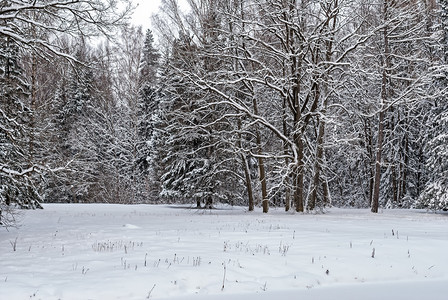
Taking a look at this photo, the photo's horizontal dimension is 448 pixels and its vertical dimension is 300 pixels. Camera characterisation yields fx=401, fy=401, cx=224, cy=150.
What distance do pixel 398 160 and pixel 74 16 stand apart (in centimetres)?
2715

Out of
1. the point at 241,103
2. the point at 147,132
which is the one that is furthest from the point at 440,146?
the point at 147,132

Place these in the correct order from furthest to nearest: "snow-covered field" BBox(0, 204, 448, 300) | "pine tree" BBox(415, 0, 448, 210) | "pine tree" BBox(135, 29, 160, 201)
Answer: "pine tree" BBox(135, 29, 160, 201) < "pine tree" BBox(415, 0, 448, 210) < "snow-covered field" BBox(0, 204, 448, 300)

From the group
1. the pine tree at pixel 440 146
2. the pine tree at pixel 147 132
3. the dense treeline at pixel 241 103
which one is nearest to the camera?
the dense treeline at pixel 241 103

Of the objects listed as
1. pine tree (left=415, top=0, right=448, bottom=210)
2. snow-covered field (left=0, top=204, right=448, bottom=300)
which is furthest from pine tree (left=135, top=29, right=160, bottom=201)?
snow-covered field (left=0, top=204, right=448, bottom=300)

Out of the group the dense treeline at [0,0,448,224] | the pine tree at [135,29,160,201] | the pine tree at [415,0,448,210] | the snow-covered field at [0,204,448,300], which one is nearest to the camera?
the snow-covered field at [0,204,448,300]

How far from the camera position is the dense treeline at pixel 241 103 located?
11.0 metres

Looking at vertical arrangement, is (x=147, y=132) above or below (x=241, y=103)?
above

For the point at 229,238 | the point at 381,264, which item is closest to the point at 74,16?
the point at 229,238

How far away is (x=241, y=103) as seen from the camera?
22000 mm

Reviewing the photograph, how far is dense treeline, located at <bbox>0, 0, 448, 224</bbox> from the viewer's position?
11.0 metres

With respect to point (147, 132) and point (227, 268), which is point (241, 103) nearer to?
point (227, 268)

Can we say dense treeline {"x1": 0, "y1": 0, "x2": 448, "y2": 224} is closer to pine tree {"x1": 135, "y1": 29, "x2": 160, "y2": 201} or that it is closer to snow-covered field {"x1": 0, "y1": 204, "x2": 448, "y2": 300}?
pine tree {"x1": 135, "y1": 29, "x2": 160, "y2": 201}

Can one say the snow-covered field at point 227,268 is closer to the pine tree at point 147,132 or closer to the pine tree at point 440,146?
the pine tree at point 440,146

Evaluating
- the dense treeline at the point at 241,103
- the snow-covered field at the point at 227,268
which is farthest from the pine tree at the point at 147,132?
the snow-covered field at the point at 227,268
